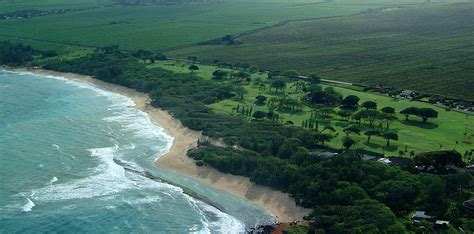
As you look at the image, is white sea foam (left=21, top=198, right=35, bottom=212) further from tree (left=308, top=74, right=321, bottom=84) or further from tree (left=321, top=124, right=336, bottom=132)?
tree (left=308, top=74, right=321, bottom=84)

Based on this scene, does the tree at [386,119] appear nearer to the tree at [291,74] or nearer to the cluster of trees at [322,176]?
the cluster of trees at [322,176]

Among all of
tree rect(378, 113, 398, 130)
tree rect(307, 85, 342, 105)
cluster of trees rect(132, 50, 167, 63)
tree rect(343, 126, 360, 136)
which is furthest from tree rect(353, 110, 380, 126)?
cluster of trees rect(132, 50, 167, 63)

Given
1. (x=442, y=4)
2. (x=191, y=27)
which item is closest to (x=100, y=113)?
(x=191, y=27)

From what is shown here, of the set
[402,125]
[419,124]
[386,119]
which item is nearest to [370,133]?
[386,119]

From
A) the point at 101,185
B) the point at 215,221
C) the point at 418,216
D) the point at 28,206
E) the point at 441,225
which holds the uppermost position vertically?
the point at 441,225

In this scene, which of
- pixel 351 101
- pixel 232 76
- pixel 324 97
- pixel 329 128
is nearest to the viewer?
pixel 329 128

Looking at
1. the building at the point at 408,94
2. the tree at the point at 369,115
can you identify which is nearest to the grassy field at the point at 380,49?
the building at the point at 408,94

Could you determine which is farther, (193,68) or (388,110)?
(193,68)

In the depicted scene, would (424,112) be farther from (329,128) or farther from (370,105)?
(329,128)
